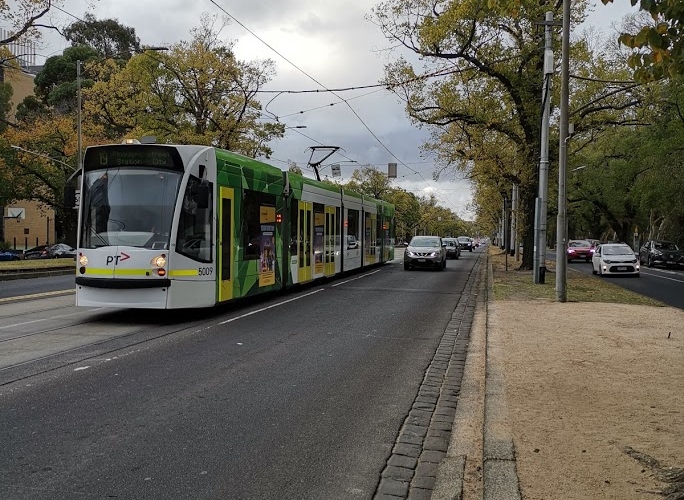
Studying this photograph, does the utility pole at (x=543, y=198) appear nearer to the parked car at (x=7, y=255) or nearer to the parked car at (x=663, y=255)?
the parked car at (x=663, y=255)

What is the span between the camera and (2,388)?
21.6ft

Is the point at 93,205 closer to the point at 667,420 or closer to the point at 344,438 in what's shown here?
the point at 344,438

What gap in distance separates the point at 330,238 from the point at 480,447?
52.4 feet

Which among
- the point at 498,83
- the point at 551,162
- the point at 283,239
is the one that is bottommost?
the point at 283,239

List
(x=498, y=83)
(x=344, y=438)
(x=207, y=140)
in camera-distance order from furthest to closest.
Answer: (x=207, y=140)
(x=498, y=83)
(x=344, y=438)

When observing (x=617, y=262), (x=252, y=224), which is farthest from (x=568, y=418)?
(x=617, y=262)

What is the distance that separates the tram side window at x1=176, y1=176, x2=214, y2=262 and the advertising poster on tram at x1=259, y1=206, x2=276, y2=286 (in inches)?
108

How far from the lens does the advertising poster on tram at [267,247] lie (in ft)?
47.5

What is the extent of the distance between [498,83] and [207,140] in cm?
1538

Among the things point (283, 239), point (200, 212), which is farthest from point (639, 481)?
point (283, 239)

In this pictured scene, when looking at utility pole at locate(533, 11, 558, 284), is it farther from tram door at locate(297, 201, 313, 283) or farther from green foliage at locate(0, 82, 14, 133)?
green foliage at locate(0, 82, 14, 133)

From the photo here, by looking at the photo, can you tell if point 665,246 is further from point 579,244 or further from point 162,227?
point 162,227

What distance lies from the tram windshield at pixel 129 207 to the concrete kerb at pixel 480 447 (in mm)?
5918

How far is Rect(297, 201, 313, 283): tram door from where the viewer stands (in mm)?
17453
